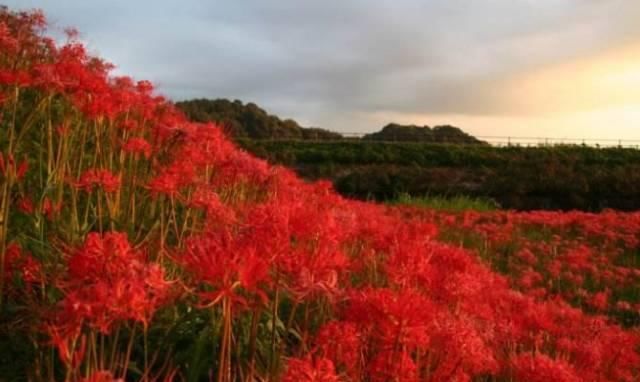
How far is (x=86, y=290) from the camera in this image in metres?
1.35

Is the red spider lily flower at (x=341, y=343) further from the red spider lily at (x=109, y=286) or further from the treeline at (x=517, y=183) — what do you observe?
the treeline at (x=517, y=183)

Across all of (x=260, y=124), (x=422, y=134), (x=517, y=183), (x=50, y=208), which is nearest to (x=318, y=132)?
(x=422, y=134)

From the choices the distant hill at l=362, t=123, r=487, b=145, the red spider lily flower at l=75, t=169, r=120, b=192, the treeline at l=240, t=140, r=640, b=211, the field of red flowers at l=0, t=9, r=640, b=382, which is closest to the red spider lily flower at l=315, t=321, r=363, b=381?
the field of red flowers at l=0, t=9, r=640, b=382

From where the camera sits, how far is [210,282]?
151 cm

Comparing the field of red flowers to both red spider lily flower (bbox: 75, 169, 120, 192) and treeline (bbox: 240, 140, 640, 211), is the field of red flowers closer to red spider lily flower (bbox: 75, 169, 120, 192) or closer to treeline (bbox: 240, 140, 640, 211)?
red spider lily flower (bbox: 75, 169, 120, 192)

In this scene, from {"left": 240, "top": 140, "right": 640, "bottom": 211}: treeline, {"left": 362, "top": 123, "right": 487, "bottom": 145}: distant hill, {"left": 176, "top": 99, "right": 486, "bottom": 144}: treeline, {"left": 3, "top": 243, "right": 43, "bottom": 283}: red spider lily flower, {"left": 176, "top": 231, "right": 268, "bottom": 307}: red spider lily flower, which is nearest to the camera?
{"left": 176, "top": 231, "right": 268, "bottom": 307}: red spider lily flower

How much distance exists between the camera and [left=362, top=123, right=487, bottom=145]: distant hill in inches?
1827

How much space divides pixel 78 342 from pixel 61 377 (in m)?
0.69

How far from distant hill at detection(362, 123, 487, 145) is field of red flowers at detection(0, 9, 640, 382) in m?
41.6

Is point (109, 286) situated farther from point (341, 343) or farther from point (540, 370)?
point (540, 370)

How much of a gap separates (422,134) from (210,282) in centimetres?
4867

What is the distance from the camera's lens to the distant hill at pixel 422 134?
46406mm

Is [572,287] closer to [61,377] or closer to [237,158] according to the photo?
[237,158]

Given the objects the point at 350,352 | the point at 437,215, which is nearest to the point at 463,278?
the point at 350,352
